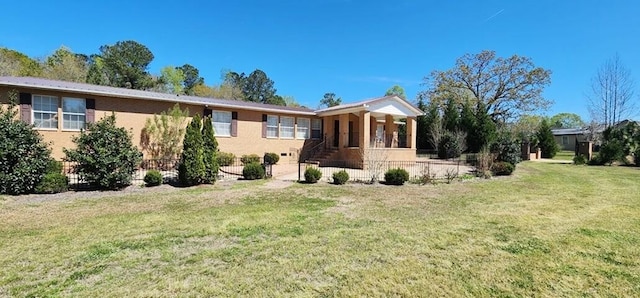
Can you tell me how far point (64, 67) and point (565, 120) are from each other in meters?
99.6

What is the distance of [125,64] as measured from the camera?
30.4 m

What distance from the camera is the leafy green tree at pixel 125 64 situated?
97.2 ft

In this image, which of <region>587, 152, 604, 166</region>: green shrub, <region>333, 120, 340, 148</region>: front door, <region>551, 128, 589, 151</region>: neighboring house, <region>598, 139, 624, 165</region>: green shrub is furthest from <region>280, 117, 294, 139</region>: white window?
<region>551, 128, 589, 151</region>: neighboring house

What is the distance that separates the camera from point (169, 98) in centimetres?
1470

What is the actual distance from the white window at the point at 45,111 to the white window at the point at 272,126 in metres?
9.81

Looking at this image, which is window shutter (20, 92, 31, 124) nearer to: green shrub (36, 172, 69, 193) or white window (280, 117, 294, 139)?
green shrub (36, 172, 69, 193)

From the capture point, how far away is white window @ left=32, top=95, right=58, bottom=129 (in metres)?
11.9

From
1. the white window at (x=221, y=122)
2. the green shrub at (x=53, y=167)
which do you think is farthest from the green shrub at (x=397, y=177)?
the green shrub at (x=53, y=167)

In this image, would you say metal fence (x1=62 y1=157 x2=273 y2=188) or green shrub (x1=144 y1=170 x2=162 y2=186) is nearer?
green shrub (x1=144 y1=170 x2=162 y2=186)

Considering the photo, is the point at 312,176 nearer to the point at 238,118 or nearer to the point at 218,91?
the point at 238,118

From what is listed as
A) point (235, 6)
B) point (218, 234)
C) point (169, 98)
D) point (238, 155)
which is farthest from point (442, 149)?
point (218, 234)

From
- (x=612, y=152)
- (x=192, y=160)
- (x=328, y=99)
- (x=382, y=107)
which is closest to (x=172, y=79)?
(x=328, y=99)

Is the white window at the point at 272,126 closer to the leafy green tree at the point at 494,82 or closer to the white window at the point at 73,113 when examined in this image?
the white window at the point at 73,113

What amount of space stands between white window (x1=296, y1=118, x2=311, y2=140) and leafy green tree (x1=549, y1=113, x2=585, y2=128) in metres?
79.5
